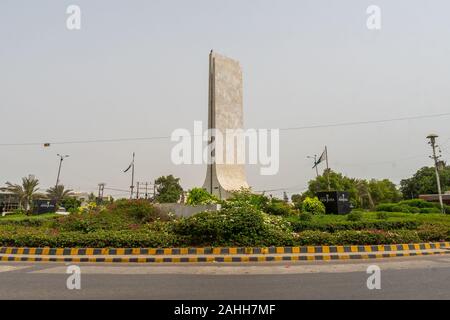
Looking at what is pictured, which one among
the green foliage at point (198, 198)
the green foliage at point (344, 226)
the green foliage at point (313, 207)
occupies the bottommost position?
the green foliage at point (344, 226)

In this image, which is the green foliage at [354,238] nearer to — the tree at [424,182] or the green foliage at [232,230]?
the green foliage at [232,230]

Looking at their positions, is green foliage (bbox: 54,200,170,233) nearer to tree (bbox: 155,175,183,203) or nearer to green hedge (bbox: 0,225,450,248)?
green hedge (bbox: 0,225,450,248)

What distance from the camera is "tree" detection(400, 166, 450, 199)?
199 feet

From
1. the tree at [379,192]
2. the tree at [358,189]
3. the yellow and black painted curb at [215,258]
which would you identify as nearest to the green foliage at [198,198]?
the yellow and black painted curb at [215,258]

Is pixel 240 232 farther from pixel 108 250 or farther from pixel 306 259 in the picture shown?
pixel 108 250

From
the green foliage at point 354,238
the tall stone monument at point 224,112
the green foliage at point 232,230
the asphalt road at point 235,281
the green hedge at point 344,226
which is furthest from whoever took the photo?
the tall stone monument at point 224,112

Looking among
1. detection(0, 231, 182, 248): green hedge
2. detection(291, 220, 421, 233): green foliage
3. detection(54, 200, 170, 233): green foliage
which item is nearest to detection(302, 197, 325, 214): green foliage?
detection(291, 220, 421, 233): green foliage

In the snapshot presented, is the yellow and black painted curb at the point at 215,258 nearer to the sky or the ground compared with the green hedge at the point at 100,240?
nearer to the ground

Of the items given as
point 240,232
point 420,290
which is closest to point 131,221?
point 240,232

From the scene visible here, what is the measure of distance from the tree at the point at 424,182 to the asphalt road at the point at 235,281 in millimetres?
59669

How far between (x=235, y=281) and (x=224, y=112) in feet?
62.6

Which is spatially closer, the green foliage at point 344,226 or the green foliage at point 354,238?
the green foliage at point 354,238

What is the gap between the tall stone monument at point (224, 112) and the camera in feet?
78.8

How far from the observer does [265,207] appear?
733 inches
